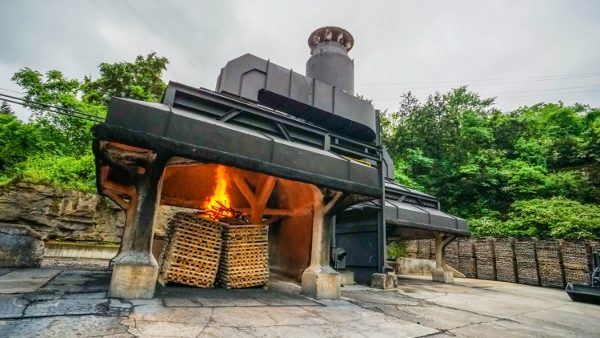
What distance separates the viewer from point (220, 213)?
8.83 m

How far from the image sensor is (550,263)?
13.2m

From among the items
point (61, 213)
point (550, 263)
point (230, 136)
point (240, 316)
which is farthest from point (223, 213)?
point (550, 263)

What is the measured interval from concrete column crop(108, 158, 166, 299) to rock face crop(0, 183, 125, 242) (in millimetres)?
12792

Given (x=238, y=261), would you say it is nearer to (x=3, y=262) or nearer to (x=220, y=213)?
(x=220, y=213)

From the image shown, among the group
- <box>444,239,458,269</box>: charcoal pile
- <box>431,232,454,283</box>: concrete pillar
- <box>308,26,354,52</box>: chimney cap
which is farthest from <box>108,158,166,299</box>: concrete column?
<box>444,239,458,269</box>: charcoal pile

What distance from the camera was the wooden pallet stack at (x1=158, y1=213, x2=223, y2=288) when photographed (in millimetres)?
6020

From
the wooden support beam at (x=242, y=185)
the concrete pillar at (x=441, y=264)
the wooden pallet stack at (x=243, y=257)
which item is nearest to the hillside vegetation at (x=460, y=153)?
the concrete pillar at (x=441, y=264)

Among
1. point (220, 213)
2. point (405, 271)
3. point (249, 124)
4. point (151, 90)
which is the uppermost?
point (151, 90)

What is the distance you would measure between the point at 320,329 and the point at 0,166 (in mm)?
26938

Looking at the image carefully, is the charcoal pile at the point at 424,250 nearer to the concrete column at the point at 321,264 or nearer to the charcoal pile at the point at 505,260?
the charcoal pile at the point at 505,260

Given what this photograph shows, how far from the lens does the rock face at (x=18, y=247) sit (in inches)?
284

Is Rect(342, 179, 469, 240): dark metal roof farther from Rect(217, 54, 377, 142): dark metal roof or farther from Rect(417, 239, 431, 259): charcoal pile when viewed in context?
Rect(417, 239, 431, 259): charcoal pile

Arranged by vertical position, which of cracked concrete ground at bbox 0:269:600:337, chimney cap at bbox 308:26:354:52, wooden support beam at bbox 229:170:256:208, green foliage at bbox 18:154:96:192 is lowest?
cracked concrete ground at bbox 0:269:600:337

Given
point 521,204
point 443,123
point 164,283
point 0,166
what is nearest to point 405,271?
point 521,204
